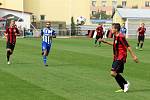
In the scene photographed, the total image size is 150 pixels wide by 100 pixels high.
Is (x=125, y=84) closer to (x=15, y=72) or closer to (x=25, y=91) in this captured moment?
(x=25, y=91)

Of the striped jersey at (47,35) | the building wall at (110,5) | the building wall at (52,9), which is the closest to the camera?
the striped jersey at (47,35)

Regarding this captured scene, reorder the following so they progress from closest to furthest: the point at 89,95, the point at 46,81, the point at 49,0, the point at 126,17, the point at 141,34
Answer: the point at 89,95, the point at 46,81, the point at 141,34, the point at 126,17, the point at 49,0

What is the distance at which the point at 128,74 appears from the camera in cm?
1770

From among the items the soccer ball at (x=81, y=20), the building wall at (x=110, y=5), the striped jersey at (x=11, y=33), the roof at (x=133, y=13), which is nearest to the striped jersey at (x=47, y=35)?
the striped jersey at (x=11, y=33)

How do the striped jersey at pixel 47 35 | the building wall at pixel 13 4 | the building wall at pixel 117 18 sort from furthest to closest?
the building wall at pixel 13 4, the building wall at pixel 117 18, the striped jersey at pixel 47 35

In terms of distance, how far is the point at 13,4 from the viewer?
82188 mm

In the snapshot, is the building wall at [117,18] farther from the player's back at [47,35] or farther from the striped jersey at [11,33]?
the player's back at [47,35]

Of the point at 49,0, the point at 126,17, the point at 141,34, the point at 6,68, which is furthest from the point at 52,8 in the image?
the point at 6,68

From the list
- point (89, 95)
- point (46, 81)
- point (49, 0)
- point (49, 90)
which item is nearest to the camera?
point (89, 95)

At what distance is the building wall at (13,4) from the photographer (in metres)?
81.2

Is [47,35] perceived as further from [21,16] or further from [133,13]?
[21,16]

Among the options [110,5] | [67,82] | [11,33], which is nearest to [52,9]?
[110,5]

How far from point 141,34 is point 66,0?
47.7 metres

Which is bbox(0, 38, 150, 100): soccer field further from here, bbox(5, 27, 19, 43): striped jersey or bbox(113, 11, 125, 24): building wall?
bbox(113, 11, 125, 24): building wall
